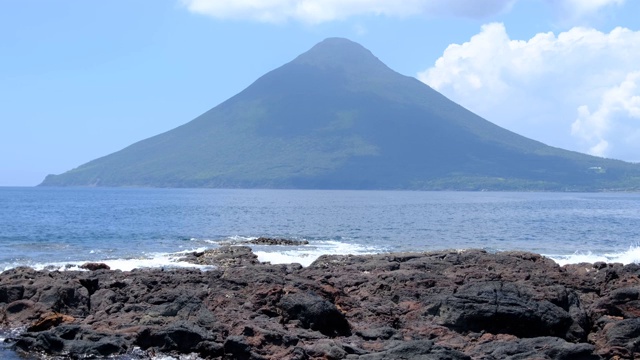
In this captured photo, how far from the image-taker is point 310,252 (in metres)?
40.5

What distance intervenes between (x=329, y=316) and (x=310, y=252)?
22.8 metres

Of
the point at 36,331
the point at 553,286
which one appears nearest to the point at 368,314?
the point at 553,286

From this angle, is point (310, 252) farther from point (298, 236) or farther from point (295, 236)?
point (295, 236)

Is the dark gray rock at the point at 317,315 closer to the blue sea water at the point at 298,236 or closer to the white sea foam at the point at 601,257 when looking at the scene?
the blue sea water at the point at 298,236

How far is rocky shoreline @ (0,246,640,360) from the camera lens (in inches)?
640

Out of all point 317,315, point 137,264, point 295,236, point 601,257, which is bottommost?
point 601,257

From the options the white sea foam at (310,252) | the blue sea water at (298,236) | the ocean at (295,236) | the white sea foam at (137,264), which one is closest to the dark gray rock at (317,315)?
the white sea foam at (137,264)

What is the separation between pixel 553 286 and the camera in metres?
20.2

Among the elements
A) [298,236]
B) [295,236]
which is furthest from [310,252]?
[295,236]

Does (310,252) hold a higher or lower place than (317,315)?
lower

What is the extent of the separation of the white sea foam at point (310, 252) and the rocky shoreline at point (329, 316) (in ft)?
42.8

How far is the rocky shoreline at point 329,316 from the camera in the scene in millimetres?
16250

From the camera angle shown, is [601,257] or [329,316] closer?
[329,316]

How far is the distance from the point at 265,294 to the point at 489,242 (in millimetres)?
34930
